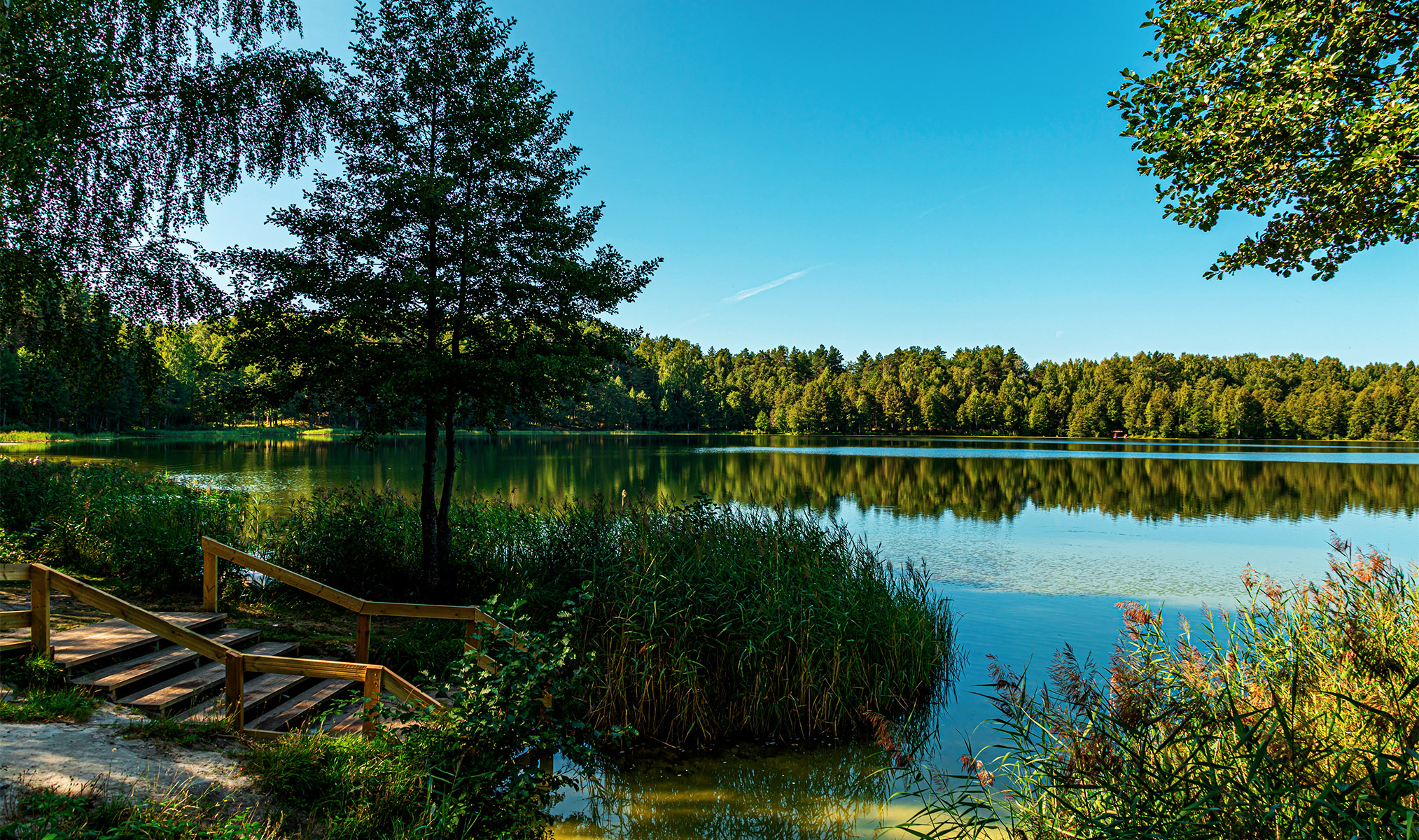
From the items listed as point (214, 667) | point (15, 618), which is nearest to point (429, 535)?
point (214, 667)

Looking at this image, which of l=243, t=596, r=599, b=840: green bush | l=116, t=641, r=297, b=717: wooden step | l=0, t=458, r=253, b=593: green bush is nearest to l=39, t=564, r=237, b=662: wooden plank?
l=116, t=641, r=297, b=717: wooden step

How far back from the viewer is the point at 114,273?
392 inches

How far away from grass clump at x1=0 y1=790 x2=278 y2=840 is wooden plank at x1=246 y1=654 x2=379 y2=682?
4.08 feet

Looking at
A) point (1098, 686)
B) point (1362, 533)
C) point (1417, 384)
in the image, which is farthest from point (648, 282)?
point (1417, 384)

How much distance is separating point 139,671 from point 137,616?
3.87 feet

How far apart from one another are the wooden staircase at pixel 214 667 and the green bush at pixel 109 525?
3421 millimetres

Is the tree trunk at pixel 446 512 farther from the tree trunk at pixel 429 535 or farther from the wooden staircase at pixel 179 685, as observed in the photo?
the wooden staircase at pixel 179 685

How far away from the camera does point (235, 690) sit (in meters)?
5.31

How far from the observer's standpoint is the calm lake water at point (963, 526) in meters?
6.43

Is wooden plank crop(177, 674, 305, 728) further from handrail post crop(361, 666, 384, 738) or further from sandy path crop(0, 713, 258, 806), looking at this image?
handrail post crop(361, 666, 384, 738)

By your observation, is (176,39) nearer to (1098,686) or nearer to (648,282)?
(648,282)

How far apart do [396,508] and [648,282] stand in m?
8.06

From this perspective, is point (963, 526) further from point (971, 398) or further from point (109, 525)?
point (971, 398)

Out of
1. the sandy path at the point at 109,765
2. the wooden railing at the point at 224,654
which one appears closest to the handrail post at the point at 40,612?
the wooden railing at the point at 224,654
